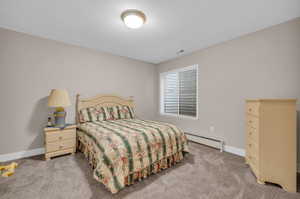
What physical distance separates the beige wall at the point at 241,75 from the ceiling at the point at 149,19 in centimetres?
21

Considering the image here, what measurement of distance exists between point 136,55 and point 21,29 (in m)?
2.37

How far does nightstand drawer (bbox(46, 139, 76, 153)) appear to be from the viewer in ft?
7.55

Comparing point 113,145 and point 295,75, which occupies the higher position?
point 295,75

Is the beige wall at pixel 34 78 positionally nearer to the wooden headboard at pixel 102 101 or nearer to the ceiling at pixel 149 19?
the wooden headboard at pixel 102 101

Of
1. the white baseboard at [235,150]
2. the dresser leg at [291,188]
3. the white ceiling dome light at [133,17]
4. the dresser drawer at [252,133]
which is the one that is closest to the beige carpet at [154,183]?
the dresser leg at [291,188]

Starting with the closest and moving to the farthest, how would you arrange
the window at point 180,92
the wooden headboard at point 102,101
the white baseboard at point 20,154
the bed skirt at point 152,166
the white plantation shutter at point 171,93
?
1. the bed skirt at point 152,166
2. the white baseboard at point 20,154
3. the wooden headboard at point 102,101
4. the window at point 180,92
5. the white plantation shutter at point 171,93

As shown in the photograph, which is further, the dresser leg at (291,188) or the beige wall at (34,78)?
the beige wall at (34,78)

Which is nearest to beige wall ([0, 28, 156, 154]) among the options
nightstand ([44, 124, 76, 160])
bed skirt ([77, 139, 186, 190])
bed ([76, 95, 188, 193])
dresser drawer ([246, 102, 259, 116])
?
nightstand ([44, 124, 76, 160])

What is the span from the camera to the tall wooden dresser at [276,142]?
5.16ft

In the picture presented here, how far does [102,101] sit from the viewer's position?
131 inches

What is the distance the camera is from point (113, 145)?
1.60 meters

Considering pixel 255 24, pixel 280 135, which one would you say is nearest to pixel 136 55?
pixel 255 24

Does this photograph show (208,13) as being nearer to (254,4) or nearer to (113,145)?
(254,4)

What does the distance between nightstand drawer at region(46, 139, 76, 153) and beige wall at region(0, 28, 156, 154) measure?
47 centimetres
